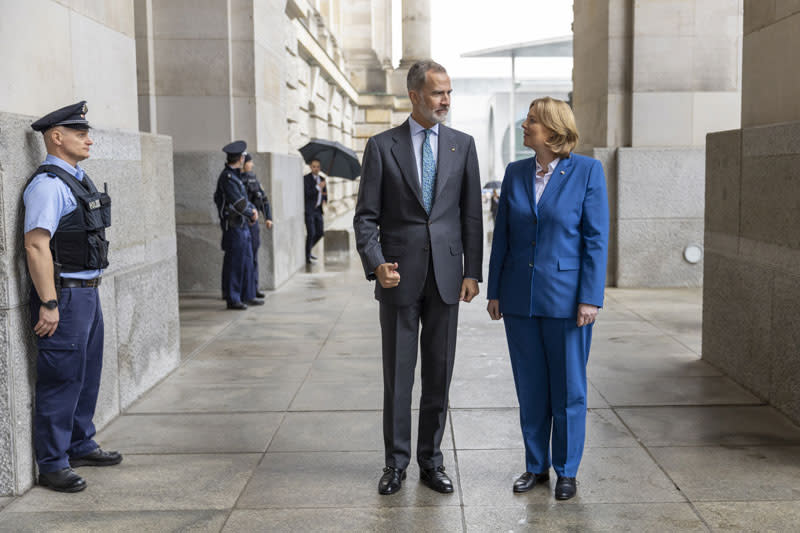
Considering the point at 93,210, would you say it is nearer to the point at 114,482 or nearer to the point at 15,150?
the point at 15,150

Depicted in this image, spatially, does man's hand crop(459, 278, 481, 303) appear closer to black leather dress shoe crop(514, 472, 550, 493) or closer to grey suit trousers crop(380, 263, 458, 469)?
grey suit trousers crop(380, 263, 458, 469)

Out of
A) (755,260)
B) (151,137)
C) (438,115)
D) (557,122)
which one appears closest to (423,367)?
(438,115)

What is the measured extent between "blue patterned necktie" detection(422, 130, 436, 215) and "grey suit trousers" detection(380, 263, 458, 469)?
0.38 meters

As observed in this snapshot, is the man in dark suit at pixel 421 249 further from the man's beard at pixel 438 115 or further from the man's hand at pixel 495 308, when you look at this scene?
the man's hand at pixel 495 308

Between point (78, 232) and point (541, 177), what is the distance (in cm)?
234

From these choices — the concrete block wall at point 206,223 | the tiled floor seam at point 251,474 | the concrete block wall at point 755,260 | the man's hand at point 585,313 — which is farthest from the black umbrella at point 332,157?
the man's hand at point 585,313

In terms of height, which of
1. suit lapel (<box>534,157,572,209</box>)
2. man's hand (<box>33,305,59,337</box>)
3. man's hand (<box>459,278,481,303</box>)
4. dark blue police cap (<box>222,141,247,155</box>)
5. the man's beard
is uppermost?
dark blue police cap (<box>222,141,247,155</box>)

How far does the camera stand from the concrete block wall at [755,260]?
559 cm

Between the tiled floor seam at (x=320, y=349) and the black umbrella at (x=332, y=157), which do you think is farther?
the black umbrella at (x=332, y=157)

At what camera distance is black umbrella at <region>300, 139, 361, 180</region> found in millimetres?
16094

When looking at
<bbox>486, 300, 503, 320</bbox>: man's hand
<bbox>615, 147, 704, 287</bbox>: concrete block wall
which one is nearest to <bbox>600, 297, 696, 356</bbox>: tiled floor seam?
<bbox>615, 147, 704, 287</bbox>: concrete block wall

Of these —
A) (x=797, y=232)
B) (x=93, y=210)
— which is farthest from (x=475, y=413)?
(x=93, y=210)

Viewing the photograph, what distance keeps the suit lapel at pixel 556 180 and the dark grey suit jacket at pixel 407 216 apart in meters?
0.34

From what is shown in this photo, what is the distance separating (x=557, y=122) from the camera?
4238 millimetres
